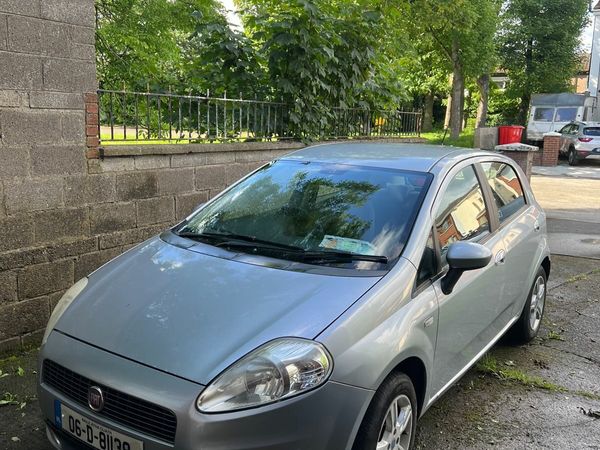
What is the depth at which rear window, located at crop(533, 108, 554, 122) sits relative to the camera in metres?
28.0

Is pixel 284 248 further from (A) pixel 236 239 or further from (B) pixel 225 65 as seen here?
(B) pixel 225 65

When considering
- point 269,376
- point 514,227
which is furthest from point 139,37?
point 269,376

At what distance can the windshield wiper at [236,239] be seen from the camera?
3.15 meters

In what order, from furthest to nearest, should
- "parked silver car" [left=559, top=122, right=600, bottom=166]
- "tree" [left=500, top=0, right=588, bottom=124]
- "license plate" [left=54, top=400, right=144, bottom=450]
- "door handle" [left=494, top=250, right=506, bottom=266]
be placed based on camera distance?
"tree" [left=500, top=0, right=588, bottom=124], "parked silver car" [left=559, top=122, right=600, bottom=166], "door handle" [left=494, top=250, right=506, bottom=266], "license plate" [left=54, top=400, right=144, bottom=450]

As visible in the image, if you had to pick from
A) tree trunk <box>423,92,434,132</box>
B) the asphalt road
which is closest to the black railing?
the asphalt road

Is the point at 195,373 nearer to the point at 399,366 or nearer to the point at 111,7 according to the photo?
the point at 399,366

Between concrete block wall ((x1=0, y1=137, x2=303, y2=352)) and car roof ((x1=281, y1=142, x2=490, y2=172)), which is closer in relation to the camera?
car roof ((x1=281, y1=142, x2=490, y2=172))

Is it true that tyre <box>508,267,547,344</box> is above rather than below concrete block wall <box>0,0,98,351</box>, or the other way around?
below

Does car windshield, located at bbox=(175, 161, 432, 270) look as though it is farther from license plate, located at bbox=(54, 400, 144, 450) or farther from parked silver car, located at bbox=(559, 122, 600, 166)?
parked silver car, located at bbox=(559, 122, 600, 166)

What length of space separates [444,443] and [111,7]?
7042 mm

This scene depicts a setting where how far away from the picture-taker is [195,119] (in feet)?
19.4

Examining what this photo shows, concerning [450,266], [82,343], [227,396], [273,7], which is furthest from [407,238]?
[273,7]

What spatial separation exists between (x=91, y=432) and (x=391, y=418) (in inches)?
50.7

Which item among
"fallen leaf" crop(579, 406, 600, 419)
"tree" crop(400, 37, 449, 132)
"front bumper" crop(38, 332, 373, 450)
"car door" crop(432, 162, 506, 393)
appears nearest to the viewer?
"front bumper" crop(38, 332, 373, 450)
